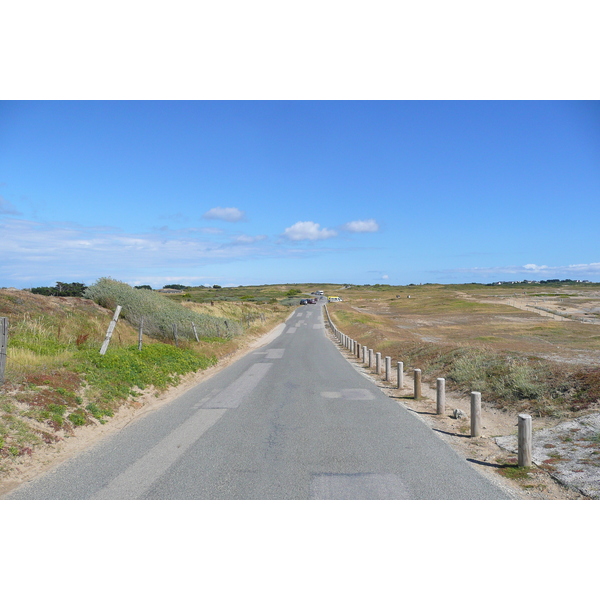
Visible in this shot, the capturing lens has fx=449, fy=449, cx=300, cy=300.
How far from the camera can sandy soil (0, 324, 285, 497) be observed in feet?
20.1

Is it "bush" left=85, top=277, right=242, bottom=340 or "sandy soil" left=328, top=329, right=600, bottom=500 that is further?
"bush" left=85, top=277, right=242, bottom=340

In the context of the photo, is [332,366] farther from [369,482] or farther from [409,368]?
[369,482]

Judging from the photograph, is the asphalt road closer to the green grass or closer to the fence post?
the green grass

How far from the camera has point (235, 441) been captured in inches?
302

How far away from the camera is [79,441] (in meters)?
7.71

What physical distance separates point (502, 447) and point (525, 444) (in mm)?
1001

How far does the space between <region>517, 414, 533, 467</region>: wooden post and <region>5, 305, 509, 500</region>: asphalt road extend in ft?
2.58

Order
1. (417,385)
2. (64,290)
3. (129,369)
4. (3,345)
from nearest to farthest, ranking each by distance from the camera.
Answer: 1. (3,345)
2. (417,385)
3. (129,369)
4. (64,290)

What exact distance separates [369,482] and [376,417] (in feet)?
12.3

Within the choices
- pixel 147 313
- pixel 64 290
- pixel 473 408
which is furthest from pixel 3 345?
pixel 64 290

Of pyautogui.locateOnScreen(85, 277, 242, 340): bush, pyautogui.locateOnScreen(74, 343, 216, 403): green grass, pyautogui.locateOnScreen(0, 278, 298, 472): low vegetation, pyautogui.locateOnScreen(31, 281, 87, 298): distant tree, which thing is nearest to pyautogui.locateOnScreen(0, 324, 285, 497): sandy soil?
pyautogui.locateOnScreen(0, 278, 298, 472): low vegetation

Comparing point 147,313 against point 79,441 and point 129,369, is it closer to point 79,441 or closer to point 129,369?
point 129,369

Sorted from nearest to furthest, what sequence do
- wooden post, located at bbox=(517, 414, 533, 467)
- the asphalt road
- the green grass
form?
→ 1. the asphalt road
2. wooden post, located at bbox=(517, 414, 533, 467)
3. the green grass

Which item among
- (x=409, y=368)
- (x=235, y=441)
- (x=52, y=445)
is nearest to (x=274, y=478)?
(x=235, y=441)
